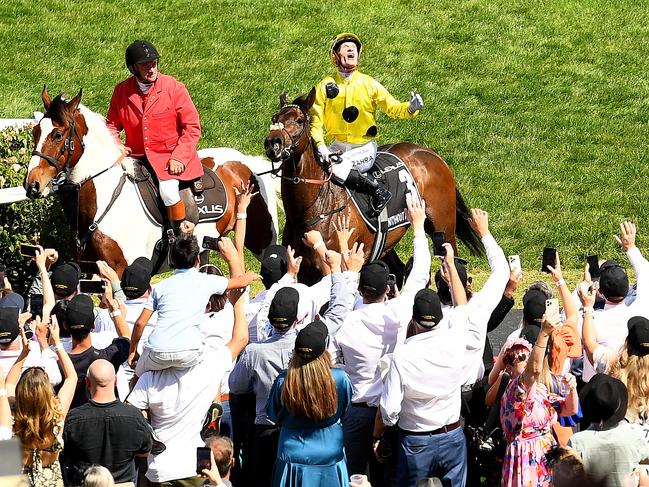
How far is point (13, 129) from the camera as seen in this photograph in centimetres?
1204

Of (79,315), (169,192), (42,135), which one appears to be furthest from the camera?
(169,192)

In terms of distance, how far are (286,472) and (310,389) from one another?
22.9 inches

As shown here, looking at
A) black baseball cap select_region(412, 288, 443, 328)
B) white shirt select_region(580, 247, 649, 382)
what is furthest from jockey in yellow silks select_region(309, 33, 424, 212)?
black baseball cap select_region(412, 288, 443, 328)

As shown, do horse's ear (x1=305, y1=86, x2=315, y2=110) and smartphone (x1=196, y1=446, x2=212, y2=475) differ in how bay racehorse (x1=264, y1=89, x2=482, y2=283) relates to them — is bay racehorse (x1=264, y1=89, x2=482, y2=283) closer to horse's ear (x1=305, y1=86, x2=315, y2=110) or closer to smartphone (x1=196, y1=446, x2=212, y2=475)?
horse's ear (x1=305, y1=86, x2=315, y2=110)

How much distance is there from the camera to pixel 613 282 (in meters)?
7.49

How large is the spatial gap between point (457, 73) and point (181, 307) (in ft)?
40.3

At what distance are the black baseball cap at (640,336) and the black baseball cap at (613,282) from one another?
3.13 ft

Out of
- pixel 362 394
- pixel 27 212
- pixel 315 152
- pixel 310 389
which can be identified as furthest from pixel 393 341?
pixel 27 212

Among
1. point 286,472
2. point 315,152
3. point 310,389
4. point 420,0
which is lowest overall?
point 286,472

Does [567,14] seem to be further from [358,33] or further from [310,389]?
[310,389]

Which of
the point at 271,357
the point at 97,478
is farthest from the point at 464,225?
the point at 97,478

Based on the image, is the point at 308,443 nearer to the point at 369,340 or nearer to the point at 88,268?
the point at 369,340

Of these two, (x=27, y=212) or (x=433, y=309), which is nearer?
(x=433, y=309)

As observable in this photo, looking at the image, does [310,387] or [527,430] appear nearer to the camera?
[310,387]
